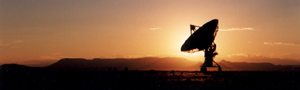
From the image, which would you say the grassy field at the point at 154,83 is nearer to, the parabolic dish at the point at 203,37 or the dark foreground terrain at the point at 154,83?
the dark foreground terrain at the point at 154,83

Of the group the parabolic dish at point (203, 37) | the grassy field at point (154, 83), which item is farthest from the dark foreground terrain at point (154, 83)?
the parabolic dish at point (203, 37)

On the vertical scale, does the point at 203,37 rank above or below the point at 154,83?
above

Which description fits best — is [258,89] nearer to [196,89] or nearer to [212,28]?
[196,89]

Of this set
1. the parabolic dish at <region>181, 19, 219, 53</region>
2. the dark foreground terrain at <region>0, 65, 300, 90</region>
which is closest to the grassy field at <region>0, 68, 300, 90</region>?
the dark foreground terrain at <region>0, 65, 300, 90</region>

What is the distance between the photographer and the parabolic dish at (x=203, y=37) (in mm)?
68438

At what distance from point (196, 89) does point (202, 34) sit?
33.2m

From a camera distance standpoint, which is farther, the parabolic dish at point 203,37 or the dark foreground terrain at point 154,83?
the parabolic dish at point 203,37

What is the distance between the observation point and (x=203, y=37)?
70062mm

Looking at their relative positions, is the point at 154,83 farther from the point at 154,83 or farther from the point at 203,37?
the point at 203,37

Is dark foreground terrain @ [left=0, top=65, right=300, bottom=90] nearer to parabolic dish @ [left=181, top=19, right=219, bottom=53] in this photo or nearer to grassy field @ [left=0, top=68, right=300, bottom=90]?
grassy field @ [left=0, top=68, right=300, bottom=90]

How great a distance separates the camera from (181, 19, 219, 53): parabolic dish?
225 feet

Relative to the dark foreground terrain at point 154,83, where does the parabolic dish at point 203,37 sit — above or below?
above

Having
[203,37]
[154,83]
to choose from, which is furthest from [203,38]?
[154,83]

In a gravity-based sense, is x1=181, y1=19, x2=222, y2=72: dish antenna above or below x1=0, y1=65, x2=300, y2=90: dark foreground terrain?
above
